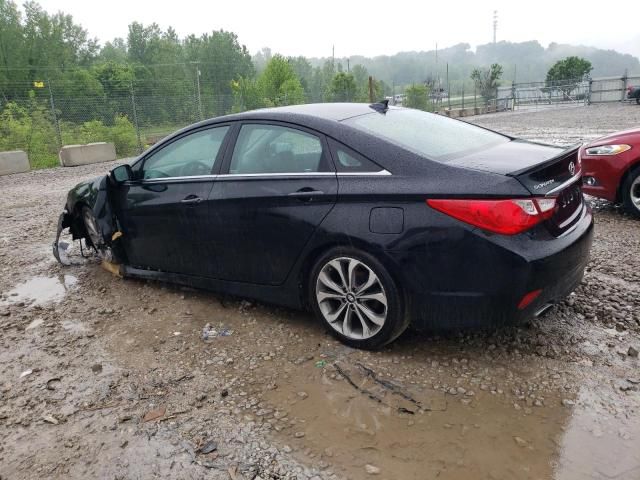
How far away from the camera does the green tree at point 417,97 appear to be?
3406 centimetres

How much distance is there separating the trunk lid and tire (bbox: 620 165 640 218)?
284 cm

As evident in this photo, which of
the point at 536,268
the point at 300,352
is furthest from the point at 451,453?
the point at 300,352

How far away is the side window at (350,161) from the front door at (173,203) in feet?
3.45

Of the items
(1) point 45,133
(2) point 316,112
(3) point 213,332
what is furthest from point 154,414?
(1) point 45,133

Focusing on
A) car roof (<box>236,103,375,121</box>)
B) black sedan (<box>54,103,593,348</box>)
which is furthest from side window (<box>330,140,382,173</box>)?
car roof (<box>236,103,375,121</box>)

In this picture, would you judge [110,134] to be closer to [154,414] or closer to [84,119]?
[84,119]

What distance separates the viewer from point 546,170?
2938mm

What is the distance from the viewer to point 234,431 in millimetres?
2672

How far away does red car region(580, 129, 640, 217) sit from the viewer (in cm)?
562

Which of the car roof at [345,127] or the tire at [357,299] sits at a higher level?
the car roof at [345,127]

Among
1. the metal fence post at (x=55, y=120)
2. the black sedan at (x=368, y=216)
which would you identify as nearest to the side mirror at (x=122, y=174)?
the black sedan at (x=368, y=216)

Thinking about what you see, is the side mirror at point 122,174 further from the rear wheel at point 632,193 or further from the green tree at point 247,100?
the green tree at point 247,100

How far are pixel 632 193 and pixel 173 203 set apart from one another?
4.89 metres

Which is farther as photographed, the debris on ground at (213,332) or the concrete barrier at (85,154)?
the concrete barrier at (85,154)
